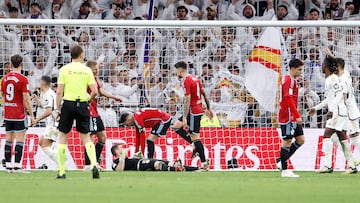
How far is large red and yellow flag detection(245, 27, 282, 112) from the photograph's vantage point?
25016 millimetres

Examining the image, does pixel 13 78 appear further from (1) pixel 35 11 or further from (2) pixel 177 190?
(2) pixel 177 190

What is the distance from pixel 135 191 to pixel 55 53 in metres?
11.2

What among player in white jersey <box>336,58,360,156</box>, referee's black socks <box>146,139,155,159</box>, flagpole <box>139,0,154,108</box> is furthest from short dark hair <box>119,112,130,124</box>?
player in white jersey <box>336,58,360,156</box>

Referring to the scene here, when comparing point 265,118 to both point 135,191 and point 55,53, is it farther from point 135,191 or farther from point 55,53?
point 135,191

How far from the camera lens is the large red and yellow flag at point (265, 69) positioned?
25.0 m

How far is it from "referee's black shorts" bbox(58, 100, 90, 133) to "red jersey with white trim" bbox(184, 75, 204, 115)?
16.4 feet

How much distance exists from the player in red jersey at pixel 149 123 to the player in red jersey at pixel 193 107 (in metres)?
0.73

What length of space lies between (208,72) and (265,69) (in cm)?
141

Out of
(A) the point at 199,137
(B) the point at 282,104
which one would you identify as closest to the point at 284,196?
(B) the point at 282,104

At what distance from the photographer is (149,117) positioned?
23.9 metres

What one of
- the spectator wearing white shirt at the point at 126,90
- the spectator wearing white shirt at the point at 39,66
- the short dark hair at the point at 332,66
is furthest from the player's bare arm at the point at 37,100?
the short dark hair at the point at 332,66

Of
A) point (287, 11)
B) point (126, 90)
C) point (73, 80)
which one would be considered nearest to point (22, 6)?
point (126, 90)

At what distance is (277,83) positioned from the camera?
25.0m

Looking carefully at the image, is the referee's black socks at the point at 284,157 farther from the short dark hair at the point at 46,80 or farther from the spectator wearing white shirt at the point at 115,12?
the spectator wearing white shirt at the point at 115,12
